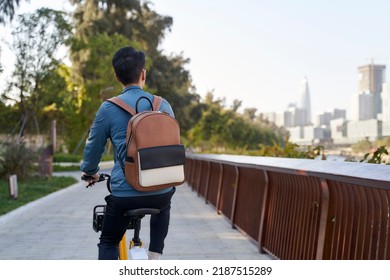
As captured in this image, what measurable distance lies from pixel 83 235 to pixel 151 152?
21.0 feet

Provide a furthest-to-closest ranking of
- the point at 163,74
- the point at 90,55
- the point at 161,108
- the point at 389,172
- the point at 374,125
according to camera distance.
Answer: the point at 163,74, the point at 90,55, the point at 374,125, the point at 161,108, the point at 389,172

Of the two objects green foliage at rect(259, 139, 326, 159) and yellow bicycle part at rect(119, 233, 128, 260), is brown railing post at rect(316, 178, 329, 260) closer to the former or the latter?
yellow bicycle part at rect(119, 233, 128, 260)

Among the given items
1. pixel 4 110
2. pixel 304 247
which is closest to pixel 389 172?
pixel 304 247

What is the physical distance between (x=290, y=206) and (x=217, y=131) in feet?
240

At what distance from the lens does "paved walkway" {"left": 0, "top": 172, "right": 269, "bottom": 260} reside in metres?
7.97

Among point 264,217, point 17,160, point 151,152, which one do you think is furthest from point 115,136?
point 17,160

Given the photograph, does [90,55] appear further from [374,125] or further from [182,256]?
[182,256]

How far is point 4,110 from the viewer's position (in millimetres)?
31234

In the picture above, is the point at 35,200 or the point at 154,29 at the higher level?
the point at 154,29

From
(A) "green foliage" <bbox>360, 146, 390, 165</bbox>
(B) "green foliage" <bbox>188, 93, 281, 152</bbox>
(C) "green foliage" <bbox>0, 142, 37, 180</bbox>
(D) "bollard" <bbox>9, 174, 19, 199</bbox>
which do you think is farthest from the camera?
(B) "green foliage" <bbox>188, 93, 281, 152</bbox>

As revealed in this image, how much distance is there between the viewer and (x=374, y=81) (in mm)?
26219

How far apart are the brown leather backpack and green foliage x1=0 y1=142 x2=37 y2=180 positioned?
19.0 m

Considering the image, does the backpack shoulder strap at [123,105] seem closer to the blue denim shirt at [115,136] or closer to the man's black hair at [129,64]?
the blue denim shirt at [115,136]

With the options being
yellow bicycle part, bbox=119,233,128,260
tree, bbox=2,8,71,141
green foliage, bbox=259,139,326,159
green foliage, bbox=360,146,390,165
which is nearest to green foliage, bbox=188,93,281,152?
tree, bbox=2,8,71,141
